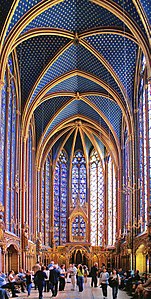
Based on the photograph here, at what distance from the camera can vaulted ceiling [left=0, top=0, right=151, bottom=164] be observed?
31375 mm

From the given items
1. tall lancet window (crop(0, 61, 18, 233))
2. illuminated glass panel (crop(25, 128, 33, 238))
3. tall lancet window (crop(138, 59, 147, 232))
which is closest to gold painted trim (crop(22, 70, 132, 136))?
tall lancet window (crop(0, 61, 18, 233))

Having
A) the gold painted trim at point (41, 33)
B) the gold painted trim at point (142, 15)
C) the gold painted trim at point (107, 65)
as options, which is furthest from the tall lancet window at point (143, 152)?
the gold painted trim at point (142, 15)

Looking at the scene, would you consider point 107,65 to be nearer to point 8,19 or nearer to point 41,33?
point 41,33

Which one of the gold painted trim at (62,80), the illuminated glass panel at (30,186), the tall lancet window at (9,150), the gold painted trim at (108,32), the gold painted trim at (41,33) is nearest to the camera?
the gold painted trim at (41,33)

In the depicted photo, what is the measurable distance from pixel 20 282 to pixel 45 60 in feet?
54.8

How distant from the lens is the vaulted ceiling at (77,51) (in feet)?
103

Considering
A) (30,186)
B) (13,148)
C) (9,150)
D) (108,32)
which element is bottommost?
(30,186)

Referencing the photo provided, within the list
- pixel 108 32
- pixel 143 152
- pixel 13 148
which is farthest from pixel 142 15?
pixel 13 148

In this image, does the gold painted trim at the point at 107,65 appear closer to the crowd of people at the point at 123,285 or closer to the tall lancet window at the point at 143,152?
the tall lancet window at the point at 143,152

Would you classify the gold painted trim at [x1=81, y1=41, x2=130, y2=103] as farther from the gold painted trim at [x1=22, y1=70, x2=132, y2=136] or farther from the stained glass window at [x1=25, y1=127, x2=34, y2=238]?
the stained glass window at [x1=25, y1=127, x2=34, y2=238]

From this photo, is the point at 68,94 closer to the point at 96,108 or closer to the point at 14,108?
the point at 96,108

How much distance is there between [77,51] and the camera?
39.5 meters

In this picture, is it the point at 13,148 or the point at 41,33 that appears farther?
the point at 13,148

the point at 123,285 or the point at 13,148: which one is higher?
the point at 13,148
